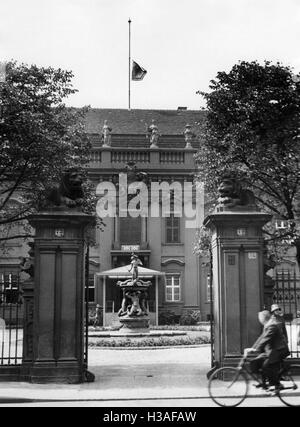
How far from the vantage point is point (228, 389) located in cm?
915

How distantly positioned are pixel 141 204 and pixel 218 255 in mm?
23826

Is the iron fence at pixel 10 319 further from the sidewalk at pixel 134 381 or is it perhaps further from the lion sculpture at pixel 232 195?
the lion sculpture at pixel 232 195

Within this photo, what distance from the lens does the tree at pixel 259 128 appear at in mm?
15773

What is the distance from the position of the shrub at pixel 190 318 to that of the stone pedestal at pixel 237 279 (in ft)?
71.1

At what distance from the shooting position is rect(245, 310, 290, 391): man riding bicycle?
934 centimetres

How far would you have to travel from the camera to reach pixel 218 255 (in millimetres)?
12391

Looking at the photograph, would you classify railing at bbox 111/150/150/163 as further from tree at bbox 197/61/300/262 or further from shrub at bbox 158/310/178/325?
tree at bbox 197/61/300/262

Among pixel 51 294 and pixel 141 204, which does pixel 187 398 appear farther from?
pixel 141 204

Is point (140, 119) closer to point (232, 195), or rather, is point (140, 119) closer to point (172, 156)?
point (172, 156)

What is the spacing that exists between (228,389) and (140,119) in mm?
34244

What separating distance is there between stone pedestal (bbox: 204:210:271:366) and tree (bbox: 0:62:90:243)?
497 centimetres

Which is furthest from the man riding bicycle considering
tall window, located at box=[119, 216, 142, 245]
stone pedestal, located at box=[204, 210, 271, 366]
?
tall window, located at box=[119, 216, 142, 245]
